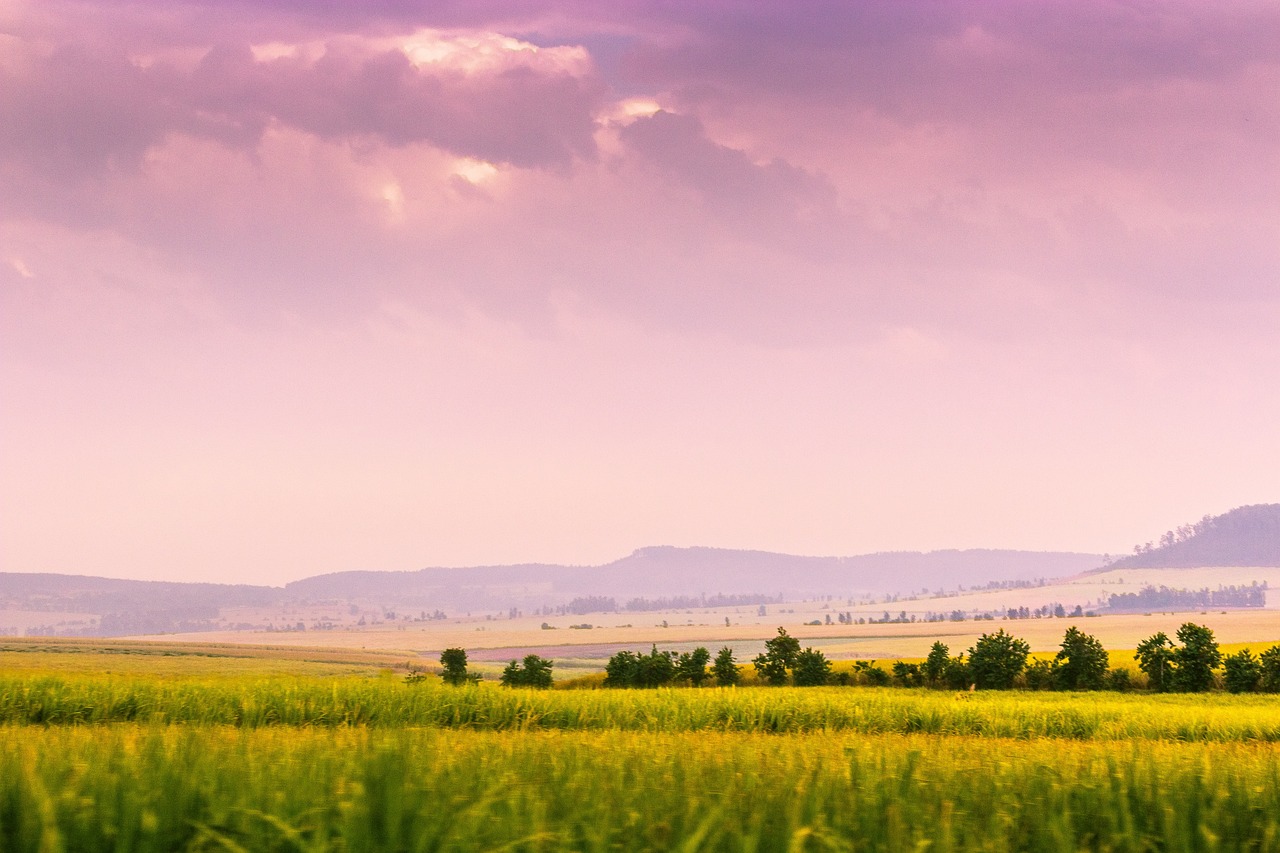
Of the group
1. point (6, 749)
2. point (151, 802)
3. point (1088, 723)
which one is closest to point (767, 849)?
point (151, 802)

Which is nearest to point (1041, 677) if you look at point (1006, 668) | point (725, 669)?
point (1006, 668)

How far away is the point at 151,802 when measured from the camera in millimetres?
4367

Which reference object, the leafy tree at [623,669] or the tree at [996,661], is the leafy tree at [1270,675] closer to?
the tree at [996,661]

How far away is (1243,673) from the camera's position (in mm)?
28312

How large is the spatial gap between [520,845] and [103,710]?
14045 mm

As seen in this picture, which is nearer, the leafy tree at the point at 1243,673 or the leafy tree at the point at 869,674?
the leafy tree at the point at 1243,673

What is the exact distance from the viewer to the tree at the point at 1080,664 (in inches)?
1142

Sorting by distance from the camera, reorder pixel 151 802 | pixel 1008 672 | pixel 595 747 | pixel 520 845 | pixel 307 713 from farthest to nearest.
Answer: pixel 1008 672 → pixel 307 713 → pixel 595 747 → pixel 151 802 → pixel 520 845

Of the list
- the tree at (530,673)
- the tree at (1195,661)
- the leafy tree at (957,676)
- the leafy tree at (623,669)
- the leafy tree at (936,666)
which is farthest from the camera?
the leafy tree at (936,666)

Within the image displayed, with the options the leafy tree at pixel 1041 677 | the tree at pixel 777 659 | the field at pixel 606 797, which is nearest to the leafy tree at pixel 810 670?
the tree at pixel 777 659

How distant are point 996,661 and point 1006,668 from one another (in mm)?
429

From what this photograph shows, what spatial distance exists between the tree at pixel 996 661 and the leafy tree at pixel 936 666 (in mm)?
749

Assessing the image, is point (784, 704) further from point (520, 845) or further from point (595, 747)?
point (520, 845)

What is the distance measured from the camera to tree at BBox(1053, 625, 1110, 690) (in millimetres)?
29016
